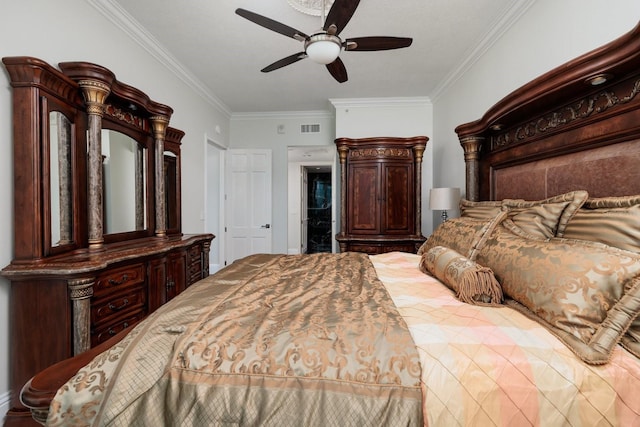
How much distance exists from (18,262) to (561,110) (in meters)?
3.12

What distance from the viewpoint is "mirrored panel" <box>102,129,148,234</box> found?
2342mm

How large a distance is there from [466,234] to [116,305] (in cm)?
220

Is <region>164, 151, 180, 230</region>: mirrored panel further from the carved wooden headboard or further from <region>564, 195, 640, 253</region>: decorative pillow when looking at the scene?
<region>564, 195, 640, 253</region>: decorative pillow

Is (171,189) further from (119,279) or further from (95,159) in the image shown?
(119,279)

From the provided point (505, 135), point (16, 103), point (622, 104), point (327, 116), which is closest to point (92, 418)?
point (16, 103)

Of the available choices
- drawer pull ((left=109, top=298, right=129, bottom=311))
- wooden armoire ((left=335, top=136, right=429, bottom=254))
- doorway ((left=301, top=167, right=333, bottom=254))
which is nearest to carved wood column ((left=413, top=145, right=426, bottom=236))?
wooden armoire ((left=335, top=136, right=429, bottom=254))

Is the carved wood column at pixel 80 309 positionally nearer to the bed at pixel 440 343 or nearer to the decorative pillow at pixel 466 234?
the bed at pixel 440 343

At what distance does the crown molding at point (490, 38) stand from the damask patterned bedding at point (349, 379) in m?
2.50

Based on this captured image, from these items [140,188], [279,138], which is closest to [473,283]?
[140,188]

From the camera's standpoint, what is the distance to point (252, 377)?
921mm

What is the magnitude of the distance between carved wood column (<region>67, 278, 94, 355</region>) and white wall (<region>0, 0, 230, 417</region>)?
1.43ft

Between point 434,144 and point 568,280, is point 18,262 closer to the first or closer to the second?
point 568,280

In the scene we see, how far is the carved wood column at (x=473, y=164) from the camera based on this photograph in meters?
2.63

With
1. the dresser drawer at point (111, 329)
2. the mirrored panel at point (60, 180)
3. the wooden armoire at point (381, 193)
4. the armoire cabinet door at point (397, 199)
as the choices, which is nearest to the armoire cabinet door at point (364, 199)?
the wooden armoire at point (381, 193)
